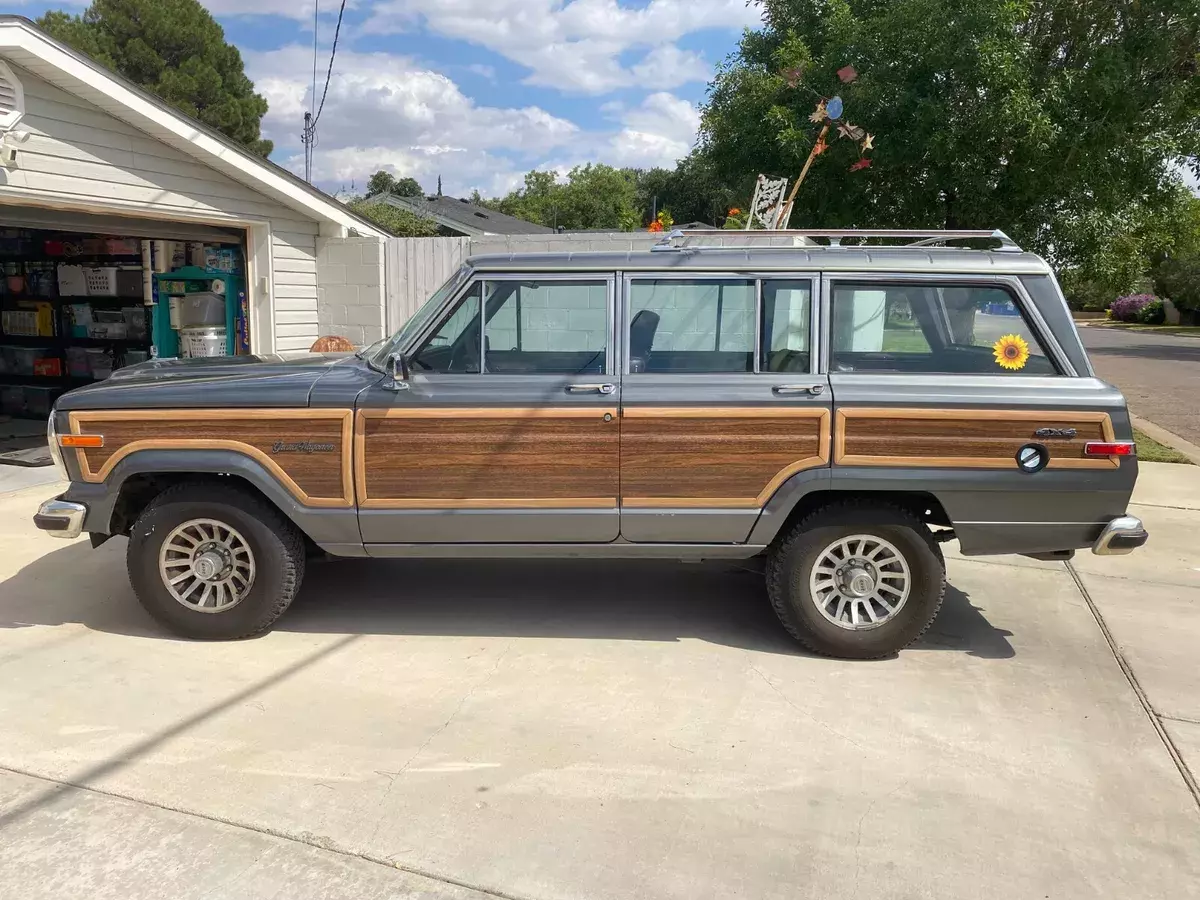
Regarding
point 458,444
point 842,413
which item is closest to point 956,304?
point 842,413

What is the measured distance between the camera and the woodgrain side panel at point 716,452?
14.7ft

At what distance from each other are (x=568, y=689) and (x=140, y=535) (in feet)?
7.44

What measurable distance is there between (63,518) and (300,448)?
1.23m

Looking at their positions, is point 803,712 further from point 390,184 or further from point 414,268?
point 390,184

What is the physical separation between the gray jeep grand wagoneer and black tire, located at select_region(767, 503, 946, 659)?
1cm

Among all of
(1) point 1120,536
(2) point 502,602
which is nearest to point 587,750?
(2) point 502,602

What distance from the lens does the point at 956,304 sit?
460cm

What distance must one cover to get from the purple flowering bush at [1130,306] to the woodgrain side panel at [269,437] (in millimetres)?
52758

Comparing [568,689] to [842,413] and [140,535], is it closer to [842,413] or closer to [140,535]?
[842,413]

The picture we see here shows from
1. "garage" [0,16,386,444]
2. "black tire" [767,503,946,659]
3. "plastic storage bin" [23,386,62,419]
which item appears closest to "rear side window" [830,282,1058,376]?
"black tire" [767,503,946,659]

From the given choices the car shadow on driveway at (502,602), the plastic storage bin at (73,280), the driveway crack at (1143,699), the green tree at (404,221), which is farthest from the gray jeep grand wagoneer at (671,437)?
the green tree at (404,221)

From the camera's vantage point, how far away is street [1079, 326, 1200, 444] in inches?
556

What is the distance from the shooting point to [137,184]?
8.80 m

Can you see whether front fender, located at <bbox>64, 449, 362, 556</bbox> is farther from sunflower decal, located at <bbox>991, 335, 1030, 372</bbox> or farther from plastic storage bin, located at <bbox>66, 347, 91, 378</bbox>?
plastic storage bin, located at <bbox>66, 347, 91, 378</bbox>
